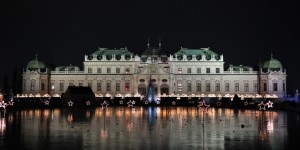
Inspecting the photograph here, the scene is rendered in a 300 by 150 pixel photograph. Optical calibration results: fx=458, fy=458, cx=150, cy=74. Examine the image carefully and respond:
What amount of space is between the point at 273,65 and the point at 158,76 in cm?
2950

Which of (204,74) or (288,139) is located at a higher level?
(204,74)

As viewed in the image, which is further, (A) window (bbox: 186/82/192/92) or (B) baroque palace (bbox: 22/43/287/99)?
(A) window (bbox: 186/82/192/92)

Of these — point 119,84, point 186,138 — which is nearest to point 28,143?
point 186,138

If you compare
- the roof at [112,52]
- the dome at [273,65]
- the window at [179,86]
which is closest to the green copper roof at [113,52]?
the roof at [112,52]

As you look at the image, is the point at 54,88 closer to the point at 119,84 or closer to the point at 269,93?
the point at 119,84

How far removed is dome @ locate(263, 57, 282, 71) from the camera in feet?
381

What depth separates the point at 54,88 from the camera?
118 m

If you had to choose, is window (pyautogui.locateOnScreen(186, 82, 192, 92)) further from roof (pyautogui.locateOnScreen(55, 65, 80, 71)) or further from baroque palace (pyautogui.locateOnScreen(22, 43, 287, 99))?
roof (pyautogui.locateOnScreen(55, 65, 80, 71))

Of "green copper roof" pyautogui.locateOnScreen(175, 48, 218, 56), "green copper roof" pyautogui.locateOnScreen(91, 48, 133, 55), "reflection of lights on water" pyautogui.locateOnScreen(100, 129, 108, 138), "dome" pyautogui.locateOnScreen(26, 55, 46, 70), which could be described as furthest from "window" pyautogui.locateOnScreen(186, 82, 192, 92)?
"reflection of lights on water" pyautogui.locateOnScreen(100, 129, 108, 138)

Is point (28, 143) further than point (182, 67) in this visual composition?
No

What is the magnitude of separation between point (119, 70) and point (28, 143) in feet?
328

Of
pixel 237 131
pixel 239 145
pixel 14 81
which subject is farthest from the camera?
pixel 14 81

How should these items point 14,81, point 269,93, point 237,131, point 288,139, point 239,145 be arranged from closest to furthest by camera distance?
1. point 239,145
2. point 288,139
3. point 237,131
4. point 269,93
5. point 14,81

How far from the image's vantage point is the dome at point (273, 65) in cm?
11606
